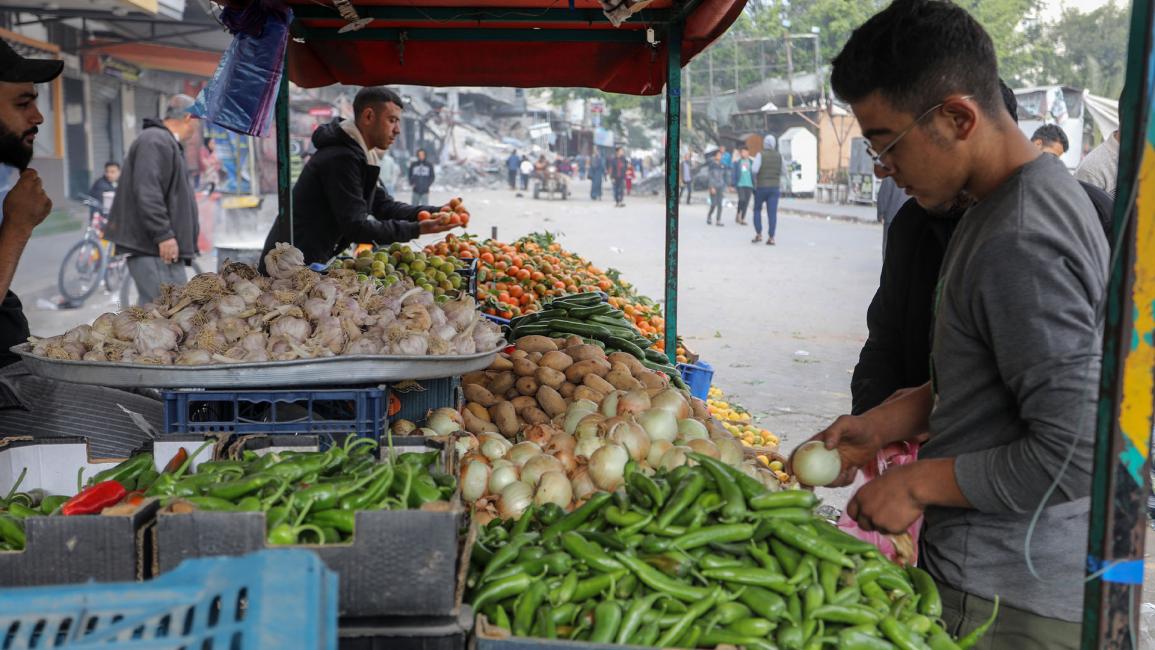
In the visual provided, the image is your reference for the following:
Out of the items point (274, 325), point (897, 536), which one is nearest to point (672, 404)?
point (897, 536)

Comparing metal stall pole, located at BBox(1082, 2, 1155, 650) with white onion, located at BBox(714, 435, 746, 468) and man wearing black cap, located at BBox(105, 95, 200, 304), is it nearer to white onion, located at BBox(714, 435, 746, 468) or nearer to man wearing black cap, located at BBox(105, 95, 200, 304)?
white onion, located at BBox(714, 435, 746, 468)

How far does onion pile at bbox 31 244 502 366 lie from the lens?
299 centimetres

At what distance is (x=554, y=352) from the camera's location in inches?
168

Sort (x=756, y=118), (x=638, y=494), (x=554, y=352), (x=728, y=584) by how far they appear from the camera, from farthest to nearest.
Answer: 1. (x=756, y=118)
2. (x=554, y=352)
3. (x=638, y=494)
4. (x=728, y=584)

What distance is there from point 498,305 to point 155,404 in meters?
2.93

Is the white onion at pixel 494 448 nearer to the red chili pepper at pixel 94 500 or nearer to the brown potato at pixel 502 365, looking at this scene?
the brown potato at pixel 502 365

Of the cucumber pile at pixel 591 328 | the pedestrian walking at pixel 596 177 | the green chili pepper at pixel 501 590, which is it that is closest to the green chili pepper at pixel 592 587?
the green chili pepper at pixel 501 590

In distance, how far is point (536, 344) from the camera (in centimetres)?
445

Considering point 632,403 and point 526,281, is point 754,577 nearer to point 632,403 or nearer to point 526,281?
point 632,403

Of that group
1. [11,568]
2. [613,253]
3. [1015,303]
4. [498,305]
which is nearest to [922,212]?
[1015,303]

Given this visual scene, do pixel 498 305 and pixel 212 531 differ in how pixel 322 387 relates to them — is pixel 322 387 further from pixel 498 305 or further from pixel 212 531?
pixel 498 305

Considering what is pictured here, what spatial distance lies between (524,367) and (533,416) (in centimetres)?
38

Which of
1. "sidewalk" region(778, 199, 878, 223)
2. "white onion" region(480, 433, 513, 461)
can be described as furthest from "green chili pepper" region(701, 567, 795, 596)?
"sidewalk" region(778, 199, 878, 223)

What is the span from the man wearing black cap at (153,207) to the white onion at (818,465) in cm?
593
